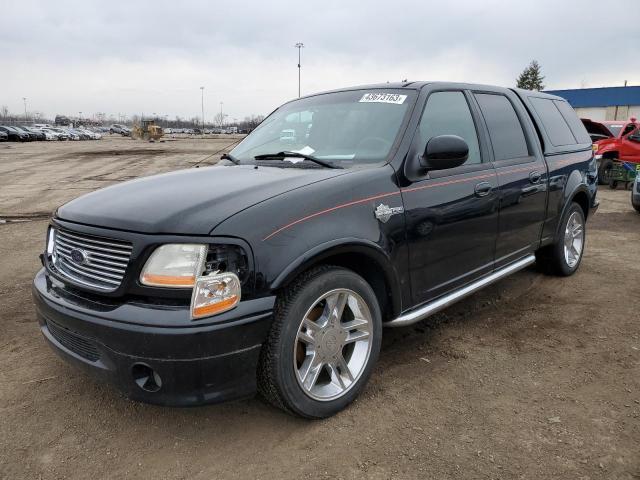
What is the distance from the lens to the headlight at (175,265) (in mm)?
2275

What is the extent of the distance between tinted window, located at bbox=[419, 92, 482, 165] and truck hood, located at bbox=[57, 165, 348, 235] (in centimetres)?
81

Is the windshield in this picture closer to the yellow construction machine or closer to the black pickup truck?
the black pickup truck

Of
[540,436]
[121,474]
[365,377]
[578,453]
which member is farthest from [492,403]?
[121,474]

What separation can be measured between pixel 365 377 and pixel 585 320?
7.49 ft

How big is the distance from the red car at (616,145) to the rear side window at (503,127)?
35.3ft

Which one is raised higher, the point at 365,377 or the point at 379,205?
the point at 379,205

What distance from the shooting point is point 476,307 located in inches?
177

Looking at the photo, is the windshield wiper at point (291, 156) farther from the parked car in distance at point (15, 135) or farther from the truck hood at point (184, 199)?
the parked car in distance at point (15, 135)

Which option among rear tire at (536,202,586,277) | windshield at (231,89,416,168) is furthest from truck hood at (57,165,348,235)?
rear tire at (536,202,586,277)

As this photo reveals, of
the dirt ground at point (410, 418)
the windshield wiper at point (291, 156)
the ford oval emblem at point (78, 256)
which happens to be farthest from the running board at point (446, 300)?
the ford oval emblem at point (78, 256)

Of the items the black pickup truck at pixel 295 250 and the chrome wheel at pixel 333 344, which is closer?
the black pickup truck at pixel 295 250

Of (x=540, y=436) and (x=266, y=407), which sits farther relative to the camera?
(x=266, y=407)

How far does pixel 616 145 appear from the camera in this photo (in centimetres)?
1388

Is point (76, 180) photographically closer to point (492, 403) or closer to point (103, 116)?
point (492, 403)
